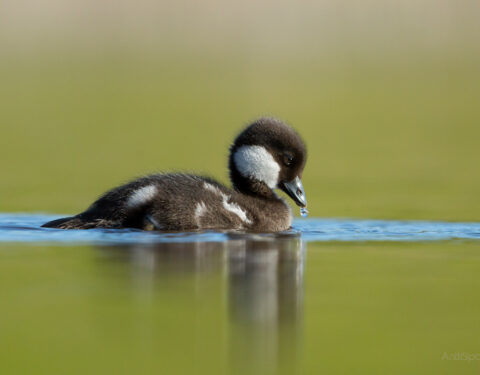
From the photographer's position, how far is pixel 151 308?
21.8 ft

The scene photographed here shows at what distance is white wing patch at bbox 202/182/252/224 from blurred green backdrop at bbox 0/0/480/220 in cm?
186

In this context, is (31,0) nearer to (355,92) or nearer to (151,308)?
(355,92)

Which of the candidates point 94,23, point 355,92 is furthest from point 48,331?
point 94,23

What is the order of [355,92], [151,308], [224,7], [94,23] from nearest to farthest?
[151,308]
[355,92]
[94,23]
[224,7]

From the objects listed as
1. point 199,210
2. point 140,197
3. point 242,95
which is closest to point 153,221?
point 140,197

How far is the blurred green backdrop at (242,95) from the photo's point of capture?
47.3 ft

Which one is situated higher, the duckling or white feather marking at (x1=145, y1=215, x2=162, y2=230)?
the duckling

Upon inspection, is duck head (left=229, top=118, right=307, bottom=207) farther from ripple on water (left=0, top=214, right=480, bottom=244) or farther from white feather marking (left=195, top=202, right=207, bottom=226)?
white feather marking (left=195, top=202, right=207, bottom=226)

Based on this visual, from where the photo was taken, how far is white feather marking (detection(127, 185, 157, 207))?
9492mm

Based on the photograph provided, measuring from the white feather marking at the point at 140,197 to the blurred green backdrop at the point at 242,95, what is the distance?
2.31 metres

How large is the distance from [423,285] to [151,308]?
211 centimetres

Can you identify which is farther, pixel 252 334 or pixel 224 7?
pixel 224 7

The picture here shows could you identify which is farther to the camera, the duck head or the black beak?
the black beak

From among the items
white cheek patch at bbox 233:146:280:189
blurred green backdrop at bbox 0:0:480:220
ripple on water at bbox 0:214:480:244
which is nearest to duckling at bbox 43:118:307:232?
white cheek patch at bbox 233:146:280:189
